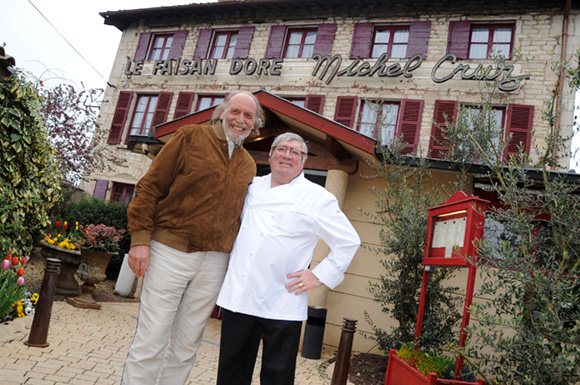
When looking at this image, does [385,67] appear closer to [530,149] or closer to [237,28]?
[530,149]

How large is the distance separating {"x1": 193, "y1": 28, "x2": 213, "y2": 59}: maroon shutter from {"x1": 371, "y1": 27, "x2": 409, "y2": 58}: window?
576cm

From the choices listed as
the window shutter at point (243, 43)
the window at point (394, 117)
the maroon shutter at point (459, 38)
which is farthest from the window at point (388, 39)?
the window shutter at point (243, 43)

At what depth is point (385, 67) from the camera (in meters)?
11.9

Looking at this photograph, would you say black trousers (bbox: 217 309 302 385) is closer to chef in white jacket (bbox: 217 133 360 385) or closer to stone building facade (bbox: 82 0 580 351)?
chef in white jacket (bbox: 217 133 360 385)

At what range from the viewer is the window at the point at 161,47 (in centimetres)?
1511

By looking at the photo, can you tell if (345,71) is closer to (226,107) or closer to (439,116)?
(439,116)

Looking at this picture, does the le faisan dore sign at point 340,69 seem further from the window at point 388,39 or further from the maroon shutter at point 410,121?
the maroon shutter at point 410,121

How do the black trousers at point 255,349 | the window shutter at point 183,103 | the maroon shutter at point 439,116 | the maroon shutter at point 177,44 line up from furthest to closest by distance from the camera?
1. the maroon shutter at point 177,44
2. the window shutter at point 183,103
3. the maroon shutter at point 439,116
4. the black trousers at point 255,349

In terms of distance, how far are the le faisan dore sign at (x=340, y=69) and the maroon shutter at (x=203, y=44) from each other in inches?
10.8

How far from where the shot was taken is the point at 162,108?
14.2m

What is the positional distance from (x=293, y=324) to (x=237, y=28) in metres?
13.7

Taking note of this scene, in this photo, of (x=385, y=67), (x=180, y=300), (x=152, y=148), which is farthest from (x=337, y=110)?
(x=180, y=300)

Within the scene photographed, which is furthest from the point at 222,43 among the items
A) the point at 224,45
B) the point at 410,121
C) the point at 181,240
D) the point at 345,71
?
the point at 181,240

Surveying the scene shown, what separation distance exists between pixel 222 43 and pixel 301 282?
1360 cm
